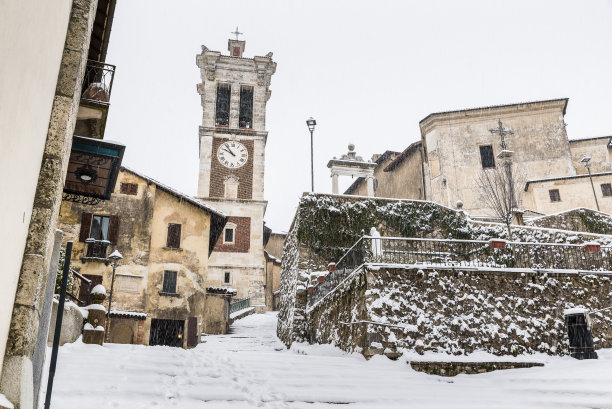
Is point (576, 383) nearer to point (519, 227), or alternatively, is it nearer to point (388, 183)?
point (519, 227)

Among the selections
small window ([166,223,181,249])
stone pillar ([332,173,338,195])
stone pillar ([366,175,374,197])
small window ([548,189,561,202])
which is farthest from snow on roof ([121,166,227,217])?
small window ([548,189,561,202])

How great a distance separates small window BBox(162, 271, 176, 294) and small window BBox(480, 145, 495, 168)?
756 inches

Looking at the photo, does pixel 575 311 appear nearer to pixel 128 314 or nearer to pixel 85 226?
pixel 128 314

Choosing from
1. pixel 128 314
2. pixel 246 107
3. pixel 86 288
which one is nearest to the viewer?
pixel 86 288

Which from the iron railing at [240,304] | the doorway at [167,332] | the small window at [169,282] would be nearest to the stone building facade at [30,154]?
the doorway at [167,332]

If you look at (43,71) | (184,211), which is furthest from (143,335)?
(43,71)

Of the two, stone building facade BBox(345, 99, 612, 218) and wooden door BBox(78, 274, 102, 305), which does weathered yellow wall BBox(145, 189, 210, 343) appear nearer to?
wooden door BBox(78, 274, 102, 305)

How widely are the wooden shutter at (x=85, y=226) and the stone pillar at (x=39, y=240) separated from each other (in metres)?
18.5

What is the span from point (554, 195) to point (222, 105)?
989 inches

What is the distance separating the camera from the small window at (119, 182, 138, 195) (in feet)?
78.8

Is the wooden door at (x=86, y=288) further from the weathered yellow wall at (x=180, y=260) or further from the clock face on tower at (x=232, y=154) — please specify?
the clock face on tower at (x=232, y=154)

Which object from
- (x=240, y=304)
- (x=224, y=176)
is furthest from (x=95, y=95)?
(x=224, y=176)

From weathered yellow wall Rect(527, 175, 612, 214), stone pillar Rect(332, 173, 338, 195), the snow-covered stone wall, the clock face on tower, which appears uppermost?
the clock face on tower

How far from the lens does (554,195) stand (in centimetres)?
Answer: 2850
